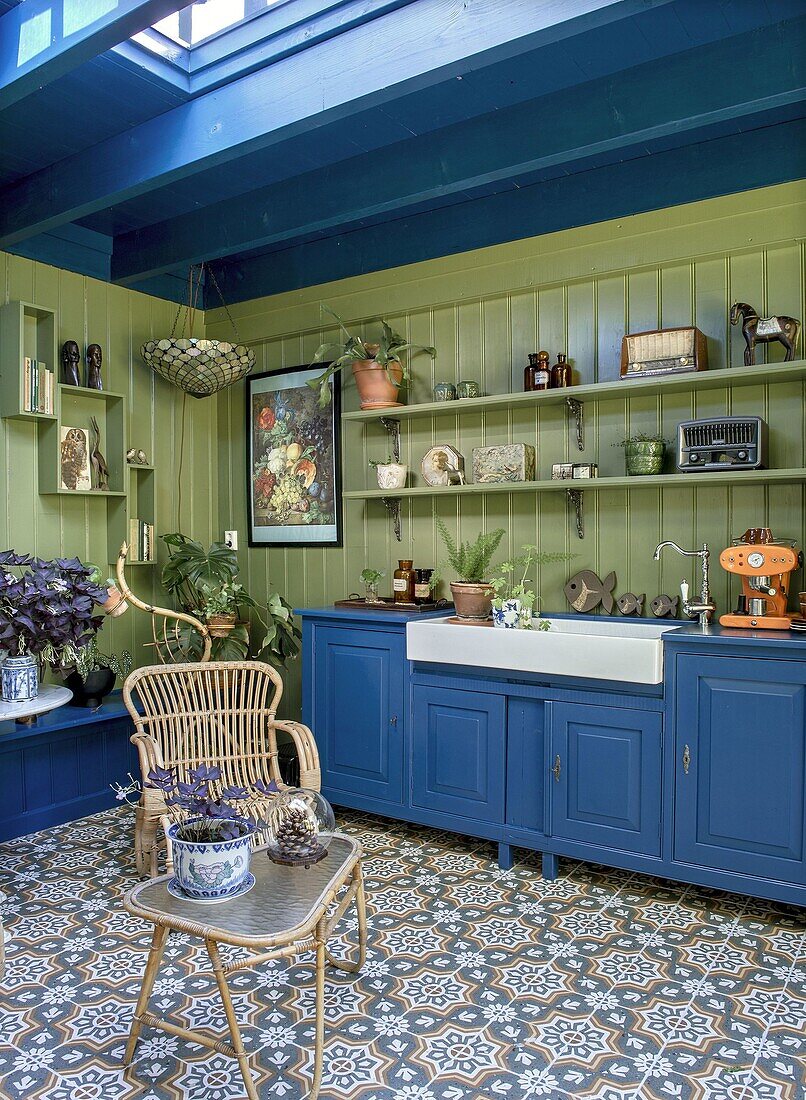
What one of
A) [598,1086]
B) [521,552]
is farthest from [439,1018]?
[521,552]

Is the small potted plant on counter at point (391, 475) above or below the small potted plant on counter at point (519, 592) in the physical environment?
above

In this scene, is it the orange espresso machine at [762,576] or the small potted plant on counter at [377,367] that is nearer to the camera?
the orange espresso machine at [762,576]

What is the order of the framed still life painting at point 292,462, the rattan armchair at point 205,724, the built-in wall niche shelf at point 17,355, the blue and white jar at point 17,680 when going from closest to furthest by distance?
the blue and white jar at point 17,680
the rattan armchair at point 205,724
the built-in wall niche shelf at point 17,355
the framed still life painting at point 292,462

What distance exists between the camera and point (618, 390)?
3352 millimetres

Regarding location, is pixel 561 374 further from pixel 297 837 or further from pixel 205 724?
pixel 297 837

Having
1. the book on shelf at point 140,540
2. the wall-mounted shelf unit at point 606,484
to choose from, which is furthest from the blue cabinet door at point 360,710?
the book on shelf at point 140,540

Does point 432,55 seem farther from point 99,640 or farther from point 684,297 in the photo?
point 99,640

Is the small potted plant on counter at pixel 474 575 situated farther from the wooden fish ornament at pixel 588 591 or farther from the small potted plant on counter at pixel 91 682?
the small potted plant on counter at pixel 91 682

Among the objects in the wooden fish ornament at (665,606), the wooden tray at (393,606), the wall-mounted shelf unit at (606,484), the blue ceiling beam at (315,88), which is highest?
the blue ceiling beam at (315,88)

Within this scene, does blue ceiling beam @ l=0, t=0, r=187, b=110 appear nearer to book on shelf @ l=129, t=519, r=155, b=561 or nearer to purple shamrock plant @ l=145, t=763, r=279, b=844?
purple shamrock plant @ l=145, t=763, r=279, b=844

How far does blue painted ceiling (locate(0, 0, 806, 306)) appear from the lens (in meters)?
2.53

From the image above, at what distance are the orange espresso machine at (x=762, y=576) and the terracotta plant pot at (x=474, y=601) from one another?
950 mm

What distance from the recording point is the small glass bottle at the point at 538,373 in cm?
356

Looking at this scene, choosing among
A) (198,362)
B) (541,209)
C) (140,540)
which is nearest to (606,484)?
(541,209)
